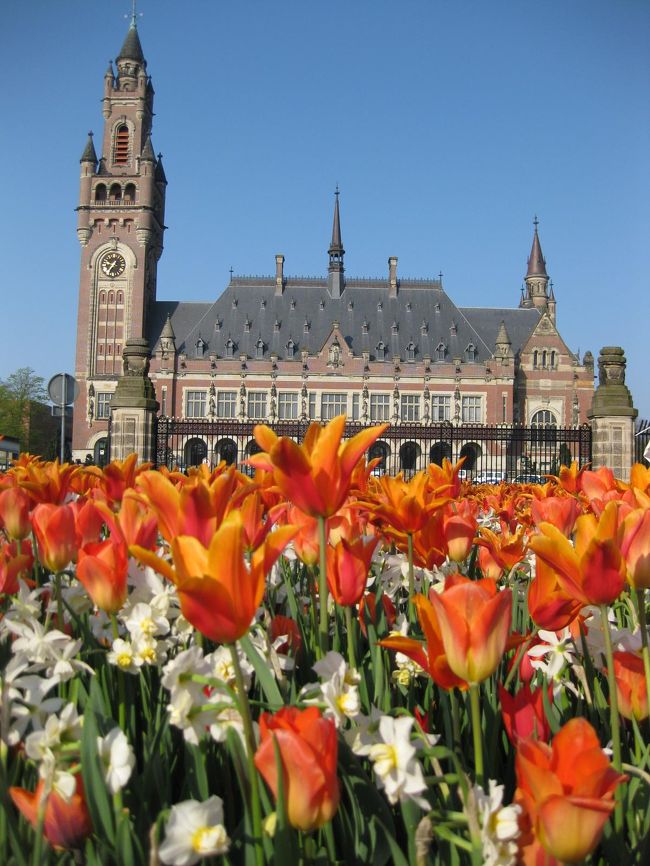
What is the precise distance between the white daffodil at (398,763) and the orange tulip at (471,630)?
0.35 ft

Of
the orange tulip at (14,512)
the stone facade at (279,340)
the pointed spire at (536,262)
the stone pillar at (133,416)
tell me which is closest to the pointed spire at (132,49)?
the stone facade at (279,340)

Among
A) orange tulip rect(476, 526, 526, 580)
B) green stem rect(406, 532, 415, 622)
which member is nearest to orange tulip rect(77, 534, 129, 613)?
green stem rect(406, 532, 415, 622)

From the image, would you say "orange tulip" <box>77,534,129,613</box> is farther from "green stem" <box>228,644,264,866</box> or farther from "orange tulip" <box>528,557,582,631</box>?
"orange tulip" <box>528,557,582,631</box>

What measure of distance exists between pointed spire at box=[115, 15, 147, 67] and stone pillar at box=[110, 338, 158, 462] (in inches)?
1685

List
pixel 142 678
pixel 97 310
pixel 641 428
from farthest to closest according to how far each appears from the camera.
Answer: pixel 97 310 < pixel 641 428 < pixel 142 678

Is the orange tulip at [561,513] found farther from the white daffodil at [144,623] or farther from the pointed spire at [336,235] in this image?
the pointed spire at [336,235]

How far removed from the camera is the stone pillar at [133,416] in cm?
1163

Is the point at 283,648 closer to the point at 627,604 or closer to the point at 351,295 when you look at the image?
the point at 627,604

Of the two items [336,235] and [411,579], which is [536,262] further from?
[411,579]

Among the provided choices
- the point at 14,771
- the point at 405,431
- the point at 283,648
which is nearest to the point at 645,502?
the point at 283,648

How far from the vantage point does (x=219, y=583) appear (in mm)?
828

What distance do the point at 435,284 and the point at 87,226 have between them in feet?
70.5

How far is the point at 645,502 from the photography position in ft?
5.18

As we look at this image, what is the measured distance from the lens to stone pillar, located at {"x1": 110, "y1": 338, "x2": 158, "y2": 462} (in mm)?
11633
